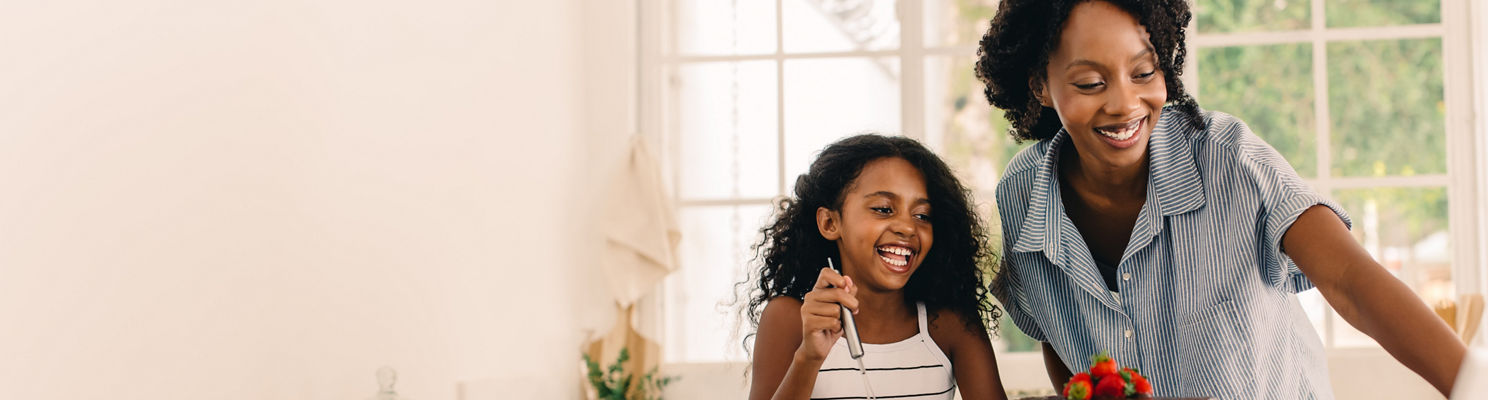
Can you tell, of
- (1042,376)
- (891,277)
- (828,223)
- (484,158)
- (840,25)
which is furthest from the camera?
(840,25)

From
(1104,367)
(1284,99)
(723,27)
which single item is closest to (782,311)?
(1104,367)

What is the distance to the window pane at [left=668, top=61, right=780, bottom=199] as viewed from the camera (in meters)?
3.62

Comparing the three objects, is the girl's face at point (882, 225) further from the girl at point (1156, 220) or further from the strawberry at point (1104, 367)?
the strawberry at point (1104, 367)

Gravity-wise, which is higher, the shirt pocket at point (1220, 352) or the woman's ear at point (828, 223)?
the woman's ear at point (828, 223)

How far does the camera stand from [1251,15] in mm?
3480

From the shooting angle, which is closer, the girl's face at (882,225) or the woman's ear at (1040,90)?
the woman's ear at (1040,90)

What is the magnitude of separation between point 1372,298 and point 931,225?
1.77 ft

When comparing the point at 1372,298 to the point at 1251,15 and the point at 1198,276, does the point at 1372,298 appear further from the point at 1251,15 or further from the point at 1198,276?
the point at 1251,15

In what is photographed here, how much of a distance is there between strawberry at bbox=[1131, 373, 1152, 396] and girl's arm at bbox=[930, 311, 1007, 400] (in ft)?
1.67

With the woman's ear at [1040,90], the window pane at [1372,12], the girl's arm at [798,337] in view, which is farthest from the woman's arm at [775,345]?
the window pane at [1372,12]

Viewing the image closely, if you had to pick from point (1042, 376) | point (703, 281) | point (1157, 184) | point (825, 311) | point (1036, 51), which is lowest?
point (1042, 376)

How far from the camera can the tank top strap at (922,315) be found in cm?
134

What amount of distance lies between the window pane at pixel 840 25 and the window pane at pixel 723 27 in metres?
0.07

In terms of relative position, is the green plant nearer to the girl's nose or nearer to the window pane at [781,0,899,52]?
the window pane at [781,0,899,52]
